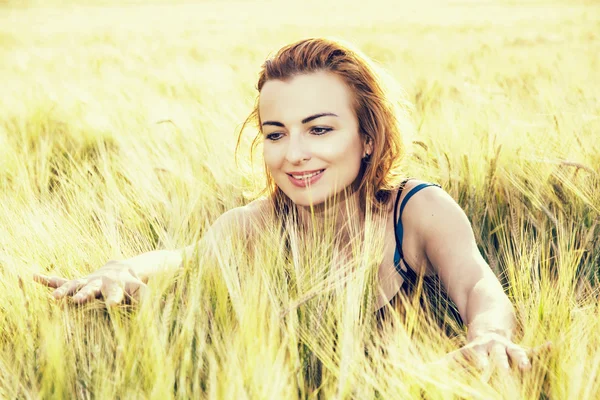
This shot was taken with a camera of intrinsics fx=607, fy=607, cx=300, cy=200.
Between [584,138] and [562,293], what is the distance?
3.97 feet

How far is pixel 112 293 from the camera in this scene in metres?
1.25

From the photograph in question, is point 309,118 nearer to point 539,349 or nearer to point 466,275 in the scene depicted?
point 466,275

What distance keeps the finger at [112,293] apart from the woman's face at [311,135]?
532 mm

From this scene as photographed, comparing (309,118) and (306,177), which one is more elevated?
(309,118)

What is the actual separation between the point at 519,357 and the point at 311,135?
0.82 meters

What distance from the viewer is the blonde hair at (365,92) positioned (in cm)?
168

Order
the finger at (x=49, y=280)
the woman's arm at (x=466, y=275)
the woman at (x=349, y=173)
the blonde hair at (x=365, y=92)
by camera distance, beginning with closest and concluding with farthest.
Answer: the woman's arm at (x=466, y=275), the finger at (x=49, y=280), the woman at (x=349, y=173), the blonde hair at (x=365, y=92)

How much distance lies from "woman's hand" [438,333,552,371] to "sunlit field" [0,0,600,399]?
2 cm

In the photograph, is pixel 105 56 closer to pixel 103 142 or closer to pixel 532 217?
pixel 103 142

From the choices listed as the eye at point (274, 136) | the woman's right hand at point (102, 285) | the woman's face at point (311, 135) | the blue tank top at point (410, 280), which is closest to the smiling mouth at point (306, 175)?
the woman's face at point (311, 135)

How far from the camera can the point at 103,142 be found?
9.04 feet

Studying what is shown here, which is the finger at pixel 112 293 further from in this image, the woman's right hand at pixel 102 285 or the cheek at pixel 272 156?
the cheek at pixel 272 156

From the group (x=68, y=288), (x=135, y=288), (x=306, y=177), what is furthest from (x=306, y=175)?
(x=68, y=288)

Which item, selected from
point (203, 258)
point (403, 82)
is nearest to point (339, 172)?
point (203, 258)
